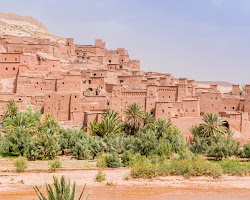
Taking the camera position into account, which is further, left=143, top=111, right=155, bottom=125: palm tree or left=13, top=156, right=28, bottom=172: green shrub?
left=143, top=111, right=155, bottom=125: palm tree

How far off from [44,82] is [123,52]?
16.6 meters

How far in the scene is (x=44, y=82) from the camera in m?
30.2

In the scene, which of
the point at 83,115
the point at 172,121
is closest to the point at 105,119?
the point at 83,115

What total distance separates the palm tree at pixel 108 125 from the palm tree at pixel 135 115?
83 cm

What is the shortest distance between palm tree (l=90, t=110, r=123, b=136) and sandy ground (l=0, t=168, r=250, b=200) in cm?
515

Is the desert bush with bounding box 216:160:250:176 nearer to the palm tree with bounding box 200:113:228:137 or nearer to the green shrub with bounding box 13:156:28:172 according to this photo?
the palm tree with bounding box 200:113:228:137

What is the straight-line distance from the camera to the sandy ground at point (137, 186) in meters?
17.0

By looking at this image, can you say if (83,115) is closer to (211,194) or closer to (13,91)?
(13,91)

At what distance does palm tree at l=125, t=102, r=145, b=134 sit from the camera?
26625 mm

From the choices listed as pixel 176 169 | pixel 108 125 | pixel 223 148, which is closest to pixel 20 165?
pixel 108 125

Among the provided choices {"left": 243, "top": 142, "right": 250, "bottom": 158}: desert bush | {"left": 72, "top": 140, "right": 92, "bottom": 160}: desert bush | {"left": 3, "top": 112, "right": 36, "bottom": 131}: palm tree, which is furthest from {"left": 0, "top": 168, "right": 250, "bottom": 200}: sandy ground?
{"left": 3, "top": 112, "right": 36, "bottom": 131}: palm tree

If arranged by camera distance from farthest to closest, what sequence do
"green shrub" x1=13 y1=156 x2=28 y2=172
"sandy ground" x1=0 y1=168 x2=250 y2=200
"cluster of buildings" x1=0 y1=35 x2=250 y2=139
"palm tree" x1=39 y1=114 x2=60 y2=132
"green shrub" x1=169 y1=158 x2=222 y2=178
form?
"cluster of buildings" x1=0 y1=35 x2=250 y2=139 → "palm tree" x1=39 y1=114 x2=60 y2=132 → "green shrub" x1=169 y1=158 x2=222 y2=178 → "green shrub" x1=13 y1=156 x2=28 y2=172 → "sandy ground" x1=0 y1=168 x2=250 y2=200

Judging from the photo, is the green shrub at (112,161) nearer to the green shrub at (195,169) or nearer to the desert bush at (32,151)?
the green shrub at (195,169)

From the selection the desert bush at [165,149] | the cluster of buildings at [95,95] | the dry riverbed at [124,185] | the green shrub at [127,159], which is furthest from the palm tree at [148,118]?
the dry riverbed at [124,185]
